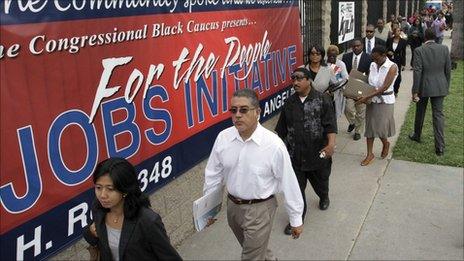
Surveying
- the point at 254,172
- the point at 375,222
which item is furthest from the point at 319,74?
the point at 254,172

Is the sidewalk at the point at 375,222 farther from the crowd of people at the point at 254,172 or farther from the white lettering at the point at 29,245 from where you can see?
the white lettering at the point at 29,245

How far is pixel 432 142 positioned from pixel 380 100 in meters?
1.84

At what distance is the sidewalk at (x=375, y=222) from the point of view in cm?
448

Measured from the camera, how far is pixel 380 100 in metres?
6.58

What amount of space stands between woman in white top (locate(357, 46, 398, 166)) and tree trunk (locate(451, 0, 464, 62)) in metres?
12.8

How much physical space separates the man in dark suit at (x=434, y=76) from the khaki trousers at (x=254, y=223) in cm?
451

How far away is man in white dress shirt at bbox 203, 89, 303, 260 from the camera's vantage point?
321 centimetres

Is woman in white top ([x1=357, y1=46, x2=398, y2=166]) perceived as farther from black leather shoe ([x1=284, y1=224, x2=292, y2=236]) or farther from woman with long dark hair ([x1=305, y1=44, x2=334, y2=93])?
black leather shoe ([x1=284, y1=224, x2=292, y2=236])

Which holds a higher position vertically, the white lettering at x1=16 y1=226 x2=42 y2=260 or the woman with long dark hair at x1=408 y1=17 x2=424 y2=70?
the white lettering at x1=16 y1=226 x2=42 y2=260

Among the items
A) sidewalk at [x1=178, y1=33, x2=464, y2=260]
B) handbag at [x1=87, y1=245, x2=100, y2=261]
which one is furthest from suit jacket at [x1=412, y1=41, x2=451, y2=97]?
handbag at [x1=87, y1=245, x2=100, y2=261]

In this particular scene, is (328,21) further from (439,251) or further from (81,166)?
(81,166)

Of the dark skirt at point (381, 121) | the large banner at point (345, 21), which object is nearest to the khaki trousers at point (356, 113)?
the dark skirt at point (381, 121)

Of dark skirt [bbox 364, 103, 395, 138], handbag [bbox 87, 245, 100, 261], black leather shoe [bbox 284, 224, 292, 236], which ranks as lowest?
black leather shoe [bbox 284, 224, 292, 236]

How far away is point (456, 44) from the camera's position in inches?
709
